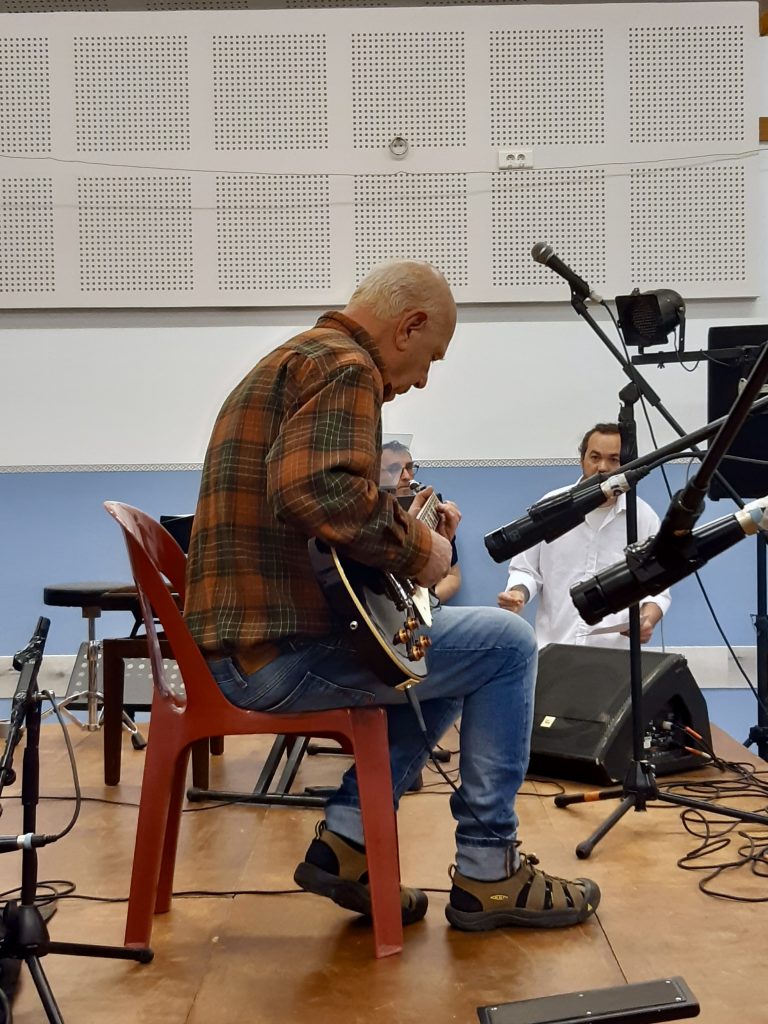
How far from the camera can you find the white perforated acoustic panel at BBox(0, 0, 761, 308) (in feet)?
15.3

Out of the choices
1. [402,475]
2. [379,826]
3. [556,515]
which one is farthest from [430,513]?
[402,475]

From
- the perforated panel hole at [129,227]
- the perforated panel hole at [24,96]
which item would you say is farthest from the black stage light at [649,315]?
the perforated panel hole at [24,96]

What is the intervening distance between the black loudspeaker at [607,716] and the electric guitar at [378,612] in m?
1.30

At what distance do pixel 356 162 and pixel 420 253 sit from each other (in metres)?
0.48

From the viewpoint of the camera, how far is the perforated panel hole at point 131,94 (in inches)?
183

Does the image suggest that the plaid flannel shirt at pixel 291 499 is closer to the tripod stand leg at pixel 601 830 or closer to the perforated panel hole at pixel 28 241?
the tripod stand leg at pixel 601 830

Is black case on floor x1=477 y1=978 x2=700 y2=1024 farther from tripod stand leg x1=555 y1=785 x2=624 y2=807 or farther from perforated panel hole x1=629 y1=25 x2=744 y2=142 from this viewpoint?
perforated panel hole x1=629 y1=25 x2=744 y2=142

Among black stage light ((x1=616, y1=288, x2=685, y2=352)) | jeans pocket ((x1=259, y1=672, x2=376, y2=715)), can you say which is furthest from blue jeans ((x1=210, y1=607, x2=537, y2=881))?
black stage light ((x1=616, y1=288, x2=685, y2=352))

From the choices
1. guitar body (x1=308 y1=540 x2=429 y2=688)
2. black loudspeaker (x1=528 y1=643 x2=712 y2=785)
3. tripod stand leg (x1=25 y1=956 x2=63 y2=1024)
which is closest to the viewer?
tripod stand leg (x1=25 y1=956 x2=63 y2=1024)

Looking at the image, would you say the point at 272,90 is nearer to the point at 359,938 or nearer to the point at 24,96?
the point at 24,96

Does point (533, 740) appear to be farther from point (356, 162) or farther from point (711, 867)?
point (356, 162)

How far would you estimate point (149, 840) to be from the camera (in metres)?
1.94

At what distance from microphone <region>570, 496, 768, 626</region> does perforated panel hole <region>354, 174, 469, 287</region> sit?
3760mm

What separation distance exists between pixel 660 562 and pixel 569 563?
3.02m
